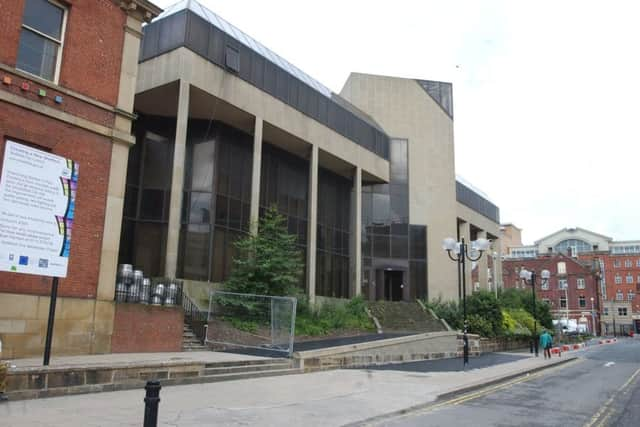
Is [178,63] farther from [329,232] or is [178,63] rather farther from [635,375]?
[635,375]

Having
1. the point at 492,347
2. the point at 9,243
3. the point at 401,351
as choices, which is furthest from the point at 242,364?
the point at 492,347

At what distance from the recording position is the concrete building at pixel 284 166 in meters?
25.0

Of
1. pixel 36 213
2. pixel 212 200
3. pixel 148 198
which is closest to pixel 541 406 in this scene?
pixel 36 213

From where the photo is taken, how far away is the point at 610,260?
104688 millimetres

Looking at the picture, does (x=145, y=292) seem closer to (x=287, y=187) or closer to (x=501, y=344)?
(x=287, y=187)

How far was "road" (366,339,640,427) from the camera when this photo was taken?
9.69m

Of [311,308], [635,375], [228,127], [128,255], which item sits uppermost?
[228,127]

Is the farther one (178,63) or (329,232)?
(329,232)

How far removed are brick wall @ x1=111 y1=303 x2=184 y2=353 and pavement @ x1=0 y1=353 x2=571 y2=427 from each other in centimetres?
347

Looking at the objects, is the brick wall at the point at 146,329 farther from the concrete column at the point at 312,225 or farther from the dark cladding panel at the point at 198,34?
the concrete column at the point at 312,225

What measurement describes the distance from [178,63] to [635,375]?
2301 cm

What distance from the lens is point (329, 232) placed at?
3606 centimetres

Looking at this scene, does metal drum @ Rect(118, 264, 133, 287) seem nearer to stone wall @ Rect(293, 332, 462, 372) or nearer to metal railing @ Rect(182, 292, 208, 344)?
metal railing @ Rect(182, 292, 208, 344)

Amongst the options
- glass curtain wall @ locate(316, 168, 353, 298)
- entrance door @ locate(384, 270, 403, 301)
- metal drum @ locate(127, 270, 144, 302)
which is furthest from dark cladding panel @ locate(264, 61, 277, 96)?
entrance door @ locate(384, 270, 403, 301)
